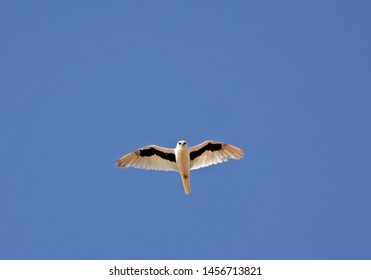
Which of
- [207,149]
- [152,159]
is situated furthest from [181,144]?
[152,159]

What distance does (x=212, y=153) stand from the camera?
83.3 feet

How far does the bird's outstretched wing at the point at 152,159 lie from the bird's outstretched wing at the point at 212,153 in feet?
2.51

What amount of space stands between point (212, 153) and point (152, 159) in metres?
2.13

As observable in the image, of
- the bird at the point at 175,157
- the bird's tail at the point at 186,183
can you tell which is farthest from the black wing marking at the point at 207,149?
the bird's tail at the point at 186,183

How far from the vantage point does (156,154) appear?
2531 cm

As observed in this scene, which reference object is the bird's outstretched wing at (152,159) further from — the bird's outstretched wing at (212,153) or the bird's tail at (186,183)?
the bird's outstretched wing at (212,153)

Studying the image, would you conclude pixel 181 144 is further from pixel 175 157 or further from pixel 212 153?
pixel 212 153

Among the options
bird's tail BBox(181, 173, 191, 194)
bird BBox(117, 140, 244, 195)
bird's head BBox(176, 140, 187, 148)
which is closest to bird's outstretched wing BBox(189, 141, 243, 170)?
bird BBox(117, 140, 244, 195)

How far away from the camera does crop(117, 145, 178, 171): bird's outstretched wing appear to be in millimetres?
25156

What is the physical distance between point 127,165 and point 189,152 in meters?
2.22

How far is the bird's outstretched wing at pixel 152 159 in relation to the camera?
25156 mm
